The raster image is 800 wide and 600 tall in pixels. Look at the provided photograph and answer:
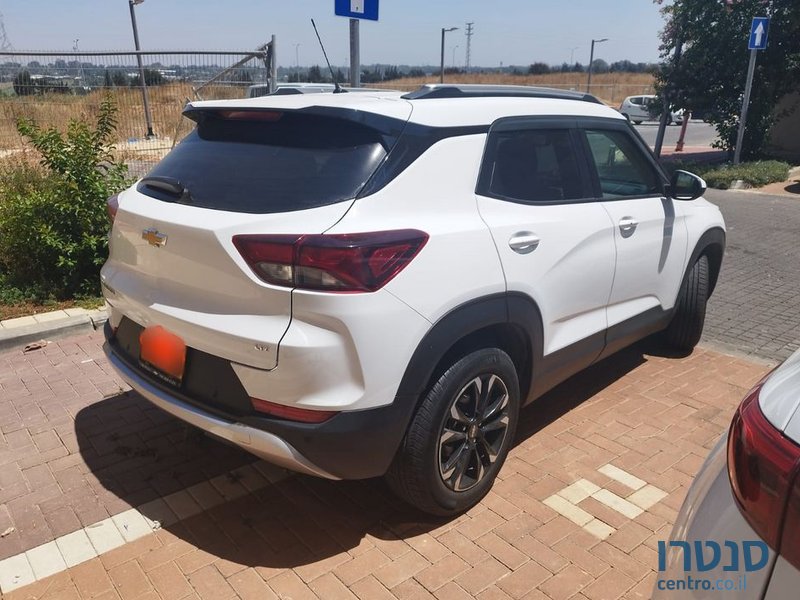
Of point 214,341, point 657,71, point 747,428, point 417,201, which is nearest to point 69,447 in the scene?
point 214,341

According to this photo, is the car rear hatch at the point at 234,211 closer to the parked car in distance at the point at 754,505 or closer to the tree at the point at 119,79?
the parked car in distance at the point at 754,505

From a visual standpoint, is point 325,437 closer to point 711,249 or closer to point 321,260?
point 321,260

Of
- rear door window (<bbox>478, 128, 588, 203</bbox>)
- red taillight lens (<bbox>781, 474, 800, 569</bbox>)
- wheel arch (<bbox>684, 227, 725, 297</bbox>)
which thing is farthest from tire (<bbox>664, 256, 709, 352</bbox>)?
red taillight lens (<bbox>781, 474, 800, 569</bbox>)

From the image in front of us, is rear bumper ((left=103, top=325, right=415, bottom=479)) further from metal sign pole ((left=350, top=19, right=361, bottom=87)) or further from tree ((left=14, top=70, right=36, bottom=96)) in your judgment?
tree ((left=14, top=70, right=36, bottom=96))

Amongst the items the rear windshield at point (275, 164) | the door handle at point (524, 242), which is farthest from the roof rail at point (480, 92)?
the door handle at point (524, 242)

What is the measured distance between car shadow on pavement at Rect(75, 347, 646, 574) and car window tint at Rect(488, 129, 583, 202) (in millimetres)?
1435

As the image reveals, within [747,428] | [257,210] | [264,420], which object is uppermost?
[257,210]

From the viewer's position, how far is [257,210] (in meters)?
2.58

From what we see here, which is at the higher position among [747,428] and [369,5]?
[369,5]

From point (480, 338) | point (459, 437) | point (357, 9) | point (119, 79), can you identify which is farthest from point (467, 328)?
point (119, 79)

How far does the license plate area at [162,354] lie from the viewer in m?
2.79

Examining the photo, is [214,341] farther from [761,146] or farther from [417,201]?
[761,146]

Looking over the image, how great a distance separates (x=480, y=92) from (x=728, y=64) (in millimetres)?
15732

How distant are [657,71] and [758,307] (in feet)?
43.5
